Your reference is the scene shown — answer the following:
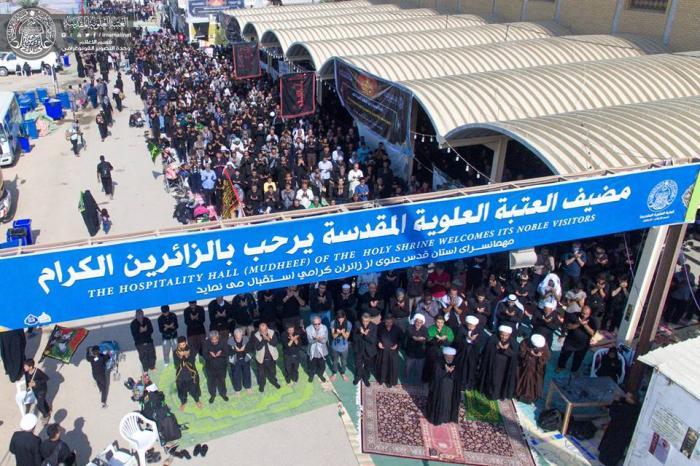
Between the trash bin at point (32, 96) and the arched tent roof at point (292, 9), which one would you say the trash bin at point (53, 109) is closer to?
the trash bin at point (32, 96)

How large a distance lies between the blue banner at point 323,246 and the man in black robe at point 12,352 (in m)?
2.60

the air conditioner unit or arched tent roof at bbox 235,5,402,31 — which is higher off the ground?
arched tent roof at bbox 235,5,402,31

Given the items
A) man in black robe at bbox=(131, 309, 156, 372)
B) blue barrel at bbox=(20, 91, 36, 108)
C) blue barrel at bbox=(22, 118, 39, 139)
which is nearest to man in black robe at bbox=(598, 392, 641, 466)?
man in black robe at bbox=(131, 309, 156, 372)

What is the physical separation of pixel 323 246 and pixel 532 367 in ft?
12.0

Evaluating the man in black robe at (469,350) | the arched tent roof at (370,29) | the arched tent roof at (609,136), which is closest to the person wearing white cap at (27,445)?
the man in black robe at (469,350)

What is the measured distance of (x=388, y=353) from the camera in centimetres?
855

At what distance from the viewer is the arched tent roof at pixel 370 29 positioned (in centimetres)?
2333

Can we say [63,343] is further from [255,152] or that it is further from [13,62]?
[13,62]

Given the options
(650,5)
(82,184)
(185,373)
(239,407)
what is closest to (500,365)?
(239,407)

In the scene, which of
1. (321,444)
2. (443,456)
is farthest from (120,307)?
(443,456)

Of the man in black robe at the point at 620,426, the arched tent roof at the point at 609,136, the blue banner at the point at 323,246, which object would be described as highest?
the arched tent roof at the point at 609,136

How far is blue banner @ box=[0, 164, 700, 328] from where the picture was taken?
639 centimetres

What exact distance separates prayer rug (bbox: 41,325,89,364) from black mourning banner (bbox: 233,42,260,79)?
16.4 meters

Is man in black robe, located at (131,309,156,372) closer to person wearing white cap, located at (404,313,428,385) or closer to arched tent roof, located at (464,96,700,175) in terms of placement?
person wearing white cap, located at (404,313,428,385)
